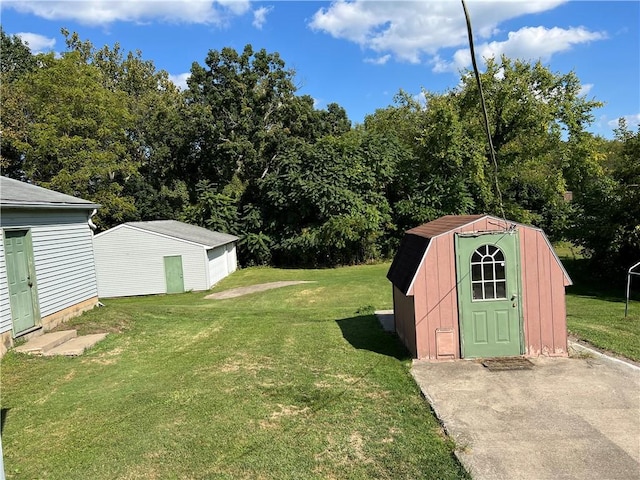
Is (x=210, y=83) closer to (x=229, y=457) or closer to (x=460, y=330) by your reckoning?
(x=460, y=330)

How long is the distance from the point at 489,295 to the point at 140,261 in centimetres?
1866

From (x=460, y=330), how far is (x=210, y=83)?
3267cm

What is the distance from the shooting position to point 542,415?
5730 mm

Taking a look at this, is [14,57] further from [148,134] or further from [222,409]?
[222,409]

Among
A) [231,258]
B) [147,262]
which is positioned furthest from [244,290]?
[231,258]

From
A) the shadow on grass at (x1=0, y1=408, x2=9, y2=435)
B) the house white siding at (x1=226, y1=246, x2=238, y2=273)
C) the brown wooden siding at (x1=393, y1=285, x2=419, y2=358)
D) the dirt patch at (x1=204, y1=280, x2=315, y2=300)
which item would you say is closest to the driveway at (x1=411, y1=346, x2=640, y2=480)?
the brown wooden siding at (x1=393, y1=285, x2=419, y2=358)

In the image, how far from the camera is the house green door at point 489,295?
26.3 ft

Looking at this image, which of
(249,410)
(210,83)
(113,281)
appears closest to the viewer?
(249,410)

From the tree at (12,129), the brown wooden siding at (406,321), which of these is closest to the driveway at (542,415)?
the brown wooden siding at (406,321)

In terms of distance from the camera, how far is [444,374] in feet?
24.2

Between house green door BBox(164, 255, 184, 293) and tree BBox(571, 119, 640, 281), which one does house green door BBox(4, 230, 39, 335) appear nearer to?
house green door BBox(164, 255, 184, 293)

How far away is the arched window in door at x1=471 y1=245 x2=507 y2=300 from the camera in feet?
26.4

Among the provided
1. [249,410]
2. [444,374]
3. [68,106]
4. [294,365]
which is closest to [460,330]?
[444,374]

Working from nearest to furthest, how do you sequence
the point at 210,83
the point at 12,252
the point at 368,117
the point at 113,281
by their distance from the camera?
the point at 12,252 → the point at 113,281 → the point at 210,83 → the point at 368,117
